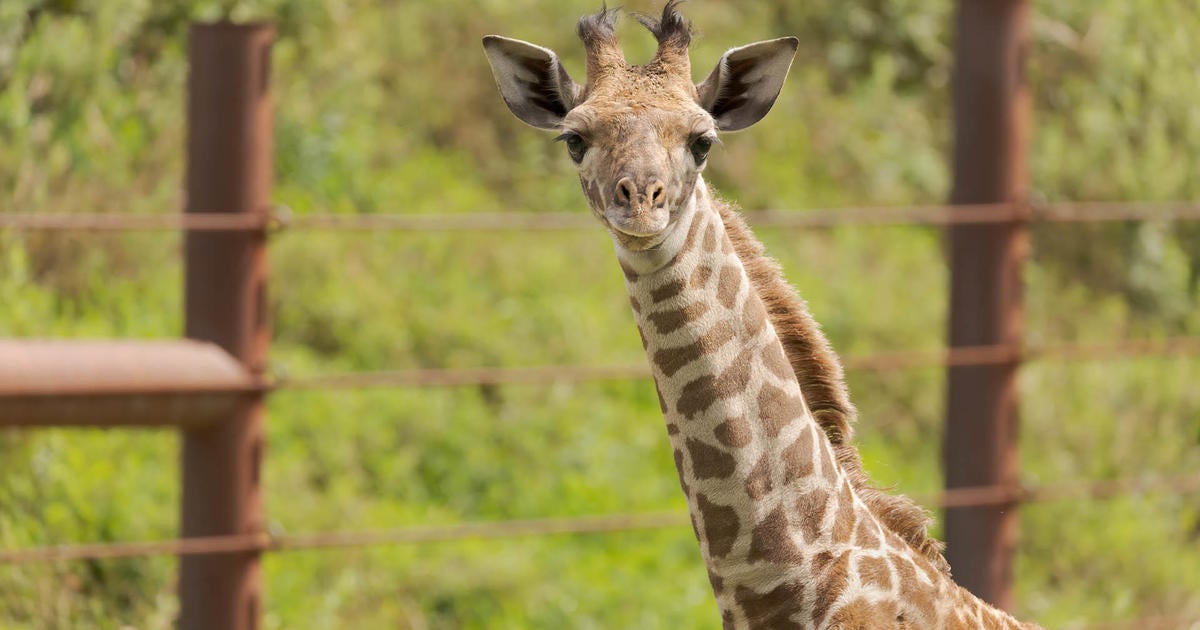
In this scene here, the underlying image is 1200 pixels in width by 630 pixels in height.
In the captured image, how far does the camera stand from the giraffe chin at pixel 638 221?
1.87 metres

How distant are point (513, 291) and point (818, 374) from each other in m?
3.54

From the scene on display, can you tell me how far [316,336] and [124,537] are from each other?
135 centimetres

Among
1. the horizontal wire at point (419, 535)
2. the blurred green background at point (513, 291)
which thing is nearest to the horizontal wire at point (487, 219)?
the horizontal wire at point (419, 535)

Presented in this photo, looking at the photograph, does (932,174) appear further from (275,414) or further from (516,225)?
(516,225)

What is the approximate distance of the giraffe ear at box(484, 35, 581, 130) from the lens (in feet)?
7.39

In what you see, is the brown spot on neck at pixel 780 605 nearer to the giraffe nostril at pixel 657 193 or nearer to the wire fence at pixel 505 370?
the giraffe nostril at pixel 657 193

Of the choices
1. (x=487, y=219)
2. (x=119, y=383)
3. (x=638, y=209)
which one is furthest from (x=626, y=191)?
(x=487, y=219)

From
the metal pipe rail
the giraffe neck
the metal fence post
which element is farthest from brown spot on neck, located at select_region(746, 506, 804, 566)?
the metal fence post

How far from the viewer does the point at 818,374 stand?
88.9 inches

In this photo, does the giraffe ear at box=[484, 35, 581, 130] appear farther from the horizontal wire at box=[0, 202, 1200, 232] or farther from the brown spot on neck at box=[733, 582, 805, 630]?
the brown spot on neck at box=[733, 582, 805, 630]

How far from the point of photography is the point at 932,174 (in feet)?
22.6

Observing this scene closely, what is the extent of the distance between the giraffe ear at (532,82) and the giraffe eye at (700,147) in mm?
263

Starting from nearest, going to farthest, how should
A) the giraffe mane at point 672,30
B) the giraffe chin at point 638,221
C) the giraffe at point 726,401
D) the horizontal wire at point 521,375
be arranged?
the giraffe chin at point 638,221 → the giraffe at point 726,401 → the giraffe mane at point 672,30 → the horizontal wire at point 521,375

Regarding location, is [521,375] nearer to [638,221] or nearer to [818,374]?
[818,374]
